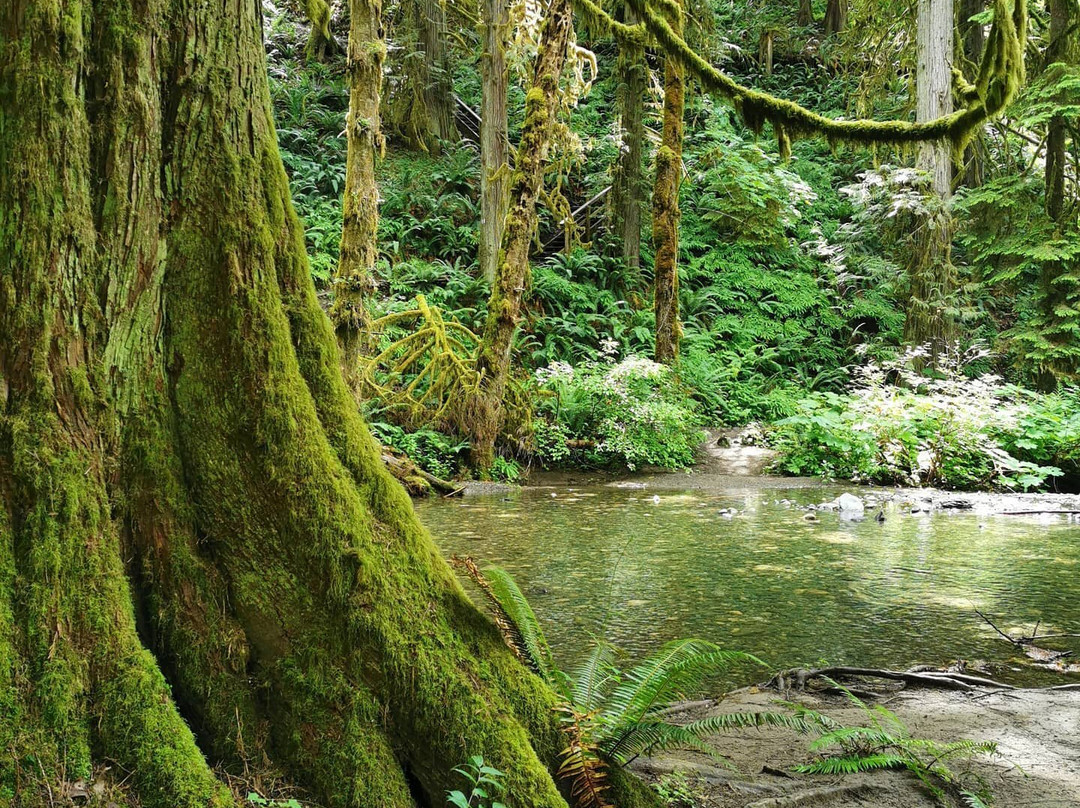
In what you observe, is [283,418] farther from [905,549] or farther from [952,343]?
[952,343]

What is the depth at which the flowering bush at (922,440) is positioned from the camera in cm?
1073

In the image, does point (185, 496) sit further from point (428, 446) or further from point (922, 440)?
point (922, 440)

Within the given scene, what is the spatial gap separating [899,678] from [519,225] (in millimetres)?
7994

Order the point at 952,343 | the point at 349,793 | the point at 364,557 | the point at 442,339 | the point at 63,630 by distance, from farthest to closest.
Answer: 1. the point at 952,343
2. the point at 442,339
3. the point at 364,557
4. the point at 349,793
5. the point at 63,630

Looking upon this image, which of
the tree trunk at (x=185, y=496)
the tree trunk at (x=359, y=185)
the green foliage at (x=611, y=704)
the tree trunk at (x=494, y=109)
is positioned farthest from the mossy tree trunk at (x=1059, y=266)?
the tree trunk at (x=185, y=496)

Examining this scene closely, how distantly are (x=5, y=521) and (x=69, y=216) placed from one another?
0.79 metres

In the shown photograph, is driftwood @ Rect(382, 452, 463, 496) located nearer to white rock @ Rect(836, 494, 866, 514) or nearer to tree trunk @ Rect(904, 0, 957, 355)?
white rock @ Rect(836, 494, 866, 514)

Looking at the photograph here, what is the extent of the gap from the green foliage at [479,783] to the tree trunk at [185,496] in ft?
0.15

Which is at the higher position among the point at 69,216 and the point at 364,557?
the point at 69,216

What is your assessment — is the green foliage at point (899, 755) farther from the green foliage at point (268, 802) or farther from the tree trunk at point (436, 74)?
the tree trunk at point (436, 74)

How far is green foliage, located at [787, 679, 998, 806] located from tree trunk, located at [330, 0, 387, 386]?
20.6 feet

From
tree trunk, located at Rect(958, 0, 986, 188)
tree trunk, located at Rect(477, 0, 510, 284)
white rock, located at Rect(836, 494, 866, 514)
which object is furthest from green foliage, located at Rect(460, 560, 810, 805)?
tree trunk, located at Rect(958, 0, 986, 188)

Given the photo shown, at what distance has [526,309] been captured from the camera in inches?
643

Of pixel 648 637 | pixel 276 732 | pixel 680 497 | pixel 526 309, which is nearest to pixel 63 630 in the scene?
pixel 276 732
